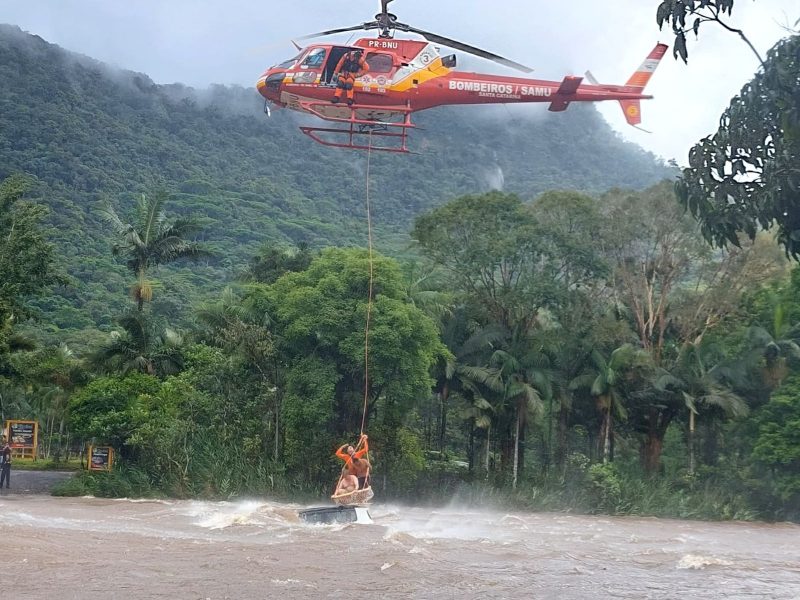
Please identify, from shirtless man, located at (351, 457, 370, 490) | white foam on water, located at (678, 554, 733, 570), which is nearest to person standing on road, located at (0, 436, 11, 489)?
shirtless man, located at (351, 457, 370, 490)

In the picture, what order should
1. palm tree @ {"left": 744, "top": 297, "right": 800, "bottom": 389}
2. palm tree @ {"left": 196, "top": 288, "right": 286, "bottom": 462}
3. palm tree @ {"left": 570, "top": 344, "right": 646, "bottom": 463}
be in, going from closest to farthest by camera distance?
palm tree @ {"left": 196, "top": 288, "right": 286, "bottom": 462}
palm tree @ {"left": 744, "top": 297, "right": 800, "bottom": 389}
palm tree @ {"left": 570, "top": 344, "right": 646, "bottom": 463}

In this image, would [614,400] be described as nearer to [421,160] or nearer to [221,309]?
[221,309]

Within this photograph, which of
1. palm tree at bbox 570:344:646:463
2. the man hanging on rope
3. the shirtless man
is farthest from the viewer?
palm tree at bbox 570:344:646:463

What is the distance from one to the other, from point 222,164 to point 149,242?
6539 cm

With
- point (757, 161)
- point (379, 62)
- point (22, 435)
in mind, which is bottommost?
point (22, 435)

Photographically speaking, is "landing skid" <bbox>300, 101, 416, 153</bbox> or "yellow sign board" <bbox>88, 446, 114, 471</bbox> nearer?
"landing skid" <bbox>300, 101, 416, 153</bbox>

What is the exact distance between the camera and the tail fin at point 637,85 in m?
16.0

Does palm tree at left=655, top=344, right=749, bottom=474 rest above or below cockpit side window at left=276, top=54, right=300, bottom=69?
below

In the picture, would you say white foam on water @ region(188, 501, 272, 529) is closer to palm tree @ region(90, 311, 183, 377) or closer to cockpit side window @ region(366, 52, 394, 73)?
palm tree @ region(90, 311, 183, 377)

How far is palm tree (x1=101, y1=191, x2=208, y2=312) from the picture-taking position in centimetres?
3066

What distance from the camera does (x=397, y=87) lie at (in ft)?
49.6

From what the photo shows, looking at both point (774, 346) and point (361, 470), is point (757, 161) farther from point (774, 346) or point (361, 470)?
point (774, 346)

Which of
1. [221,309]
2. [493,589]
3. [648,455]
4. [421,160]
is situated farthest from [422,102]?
[421,160]

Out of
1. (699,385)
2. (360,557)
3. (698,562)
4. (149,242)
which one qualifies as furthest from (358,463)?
(699,385)
